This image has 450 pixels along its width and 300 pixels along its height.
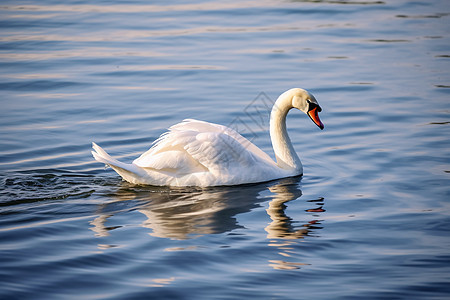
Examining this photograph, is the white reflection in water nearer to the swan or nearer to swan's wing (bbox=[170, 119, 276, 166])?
the swan

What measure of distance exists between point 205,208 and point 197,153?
3.37 feet

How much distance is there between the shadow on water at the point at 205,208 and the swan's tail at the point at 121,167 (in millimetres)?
131

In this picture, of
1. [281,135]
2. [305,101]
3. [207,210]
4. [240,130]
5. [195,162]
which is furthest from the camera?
[240,130]

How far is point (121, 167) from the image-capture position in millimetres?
8891

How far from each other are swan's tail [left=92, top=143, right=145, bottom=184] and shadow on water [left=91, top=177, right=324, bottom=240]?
131 mm

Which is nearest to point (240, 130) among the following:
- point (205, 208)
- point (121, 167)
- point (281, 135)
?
point (281, 135)

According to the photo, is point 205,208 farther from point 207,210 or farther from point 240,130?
point 240,130

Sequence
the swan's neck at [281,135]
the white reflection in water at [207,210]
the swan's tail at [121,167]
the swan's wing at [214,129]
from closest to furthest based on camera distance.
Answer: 1. the white reflection in water at [207,210]
2. the swan's tail at [121,167]
3. the swan's wing at [214,129]
4. the swan's neck at [281,135]

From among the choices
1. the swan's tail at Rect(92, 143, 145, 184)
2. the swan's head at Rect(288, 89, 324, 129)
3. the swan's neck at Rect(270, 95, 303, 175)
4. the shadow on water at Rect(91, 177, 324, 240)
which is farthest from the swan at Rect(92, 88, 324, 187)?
the swan's head at Rect(288, 89, 324, 129)

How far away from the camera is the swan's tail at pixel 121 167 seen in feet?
29.0

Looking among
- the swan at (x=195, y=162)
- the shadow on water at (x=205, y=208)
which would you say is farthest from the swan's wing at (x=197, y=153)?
the shadow on water at (x=205, y=208)

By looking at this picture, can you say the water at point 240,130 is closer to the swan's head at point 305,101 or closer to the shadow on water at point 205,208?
the shadow on water at point 205,208

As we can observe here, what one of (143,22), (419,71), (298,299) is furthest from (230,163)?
(143,22)

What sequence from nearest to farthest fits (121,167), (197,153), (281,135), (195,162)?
(121,167)
(197,153)
(195,162)
(281,135)
